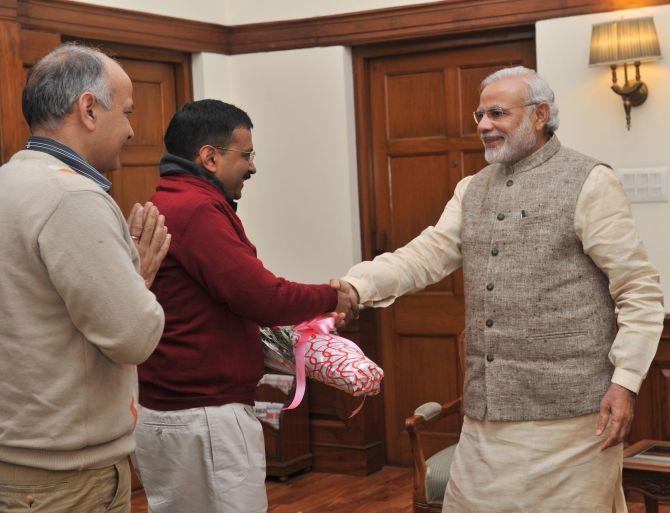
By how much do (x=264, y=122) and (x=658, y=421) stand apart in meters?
2.52

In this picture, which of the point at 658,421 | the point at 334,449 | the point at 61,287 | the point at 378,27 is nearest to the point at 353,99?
the point at 378,27

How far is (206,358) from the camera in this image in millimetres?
2443

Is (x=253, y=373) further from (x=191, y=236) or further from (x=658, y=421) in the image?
(x=658, y=421)

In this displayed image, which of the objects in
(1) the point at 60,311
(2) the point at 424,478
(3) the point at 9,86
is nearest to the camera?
(1) the point at 60,311

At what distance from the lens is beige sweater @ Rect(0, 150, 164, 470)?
6.03 ft

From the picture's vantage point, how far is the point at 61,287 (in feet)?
6.05

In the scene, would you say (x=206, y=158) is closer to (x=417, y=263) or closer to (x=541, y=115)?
(x=417, y=263)

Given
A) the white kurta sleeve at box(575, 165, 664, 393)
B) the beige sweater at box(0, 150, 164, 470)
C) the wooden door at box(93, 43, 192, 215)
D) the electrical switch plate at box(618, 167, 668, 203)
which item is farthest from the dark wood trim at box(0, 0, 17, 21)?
the electrical switch plate at box(618, 167, 668, 203)

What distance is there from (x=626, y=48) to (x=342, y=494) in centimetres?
247

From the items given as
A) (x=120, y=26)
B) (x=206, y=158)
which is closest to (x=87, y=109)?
(x=206, y=158)

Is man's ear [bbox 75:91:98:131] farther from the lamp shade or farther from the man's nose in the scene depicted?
the lamp shade

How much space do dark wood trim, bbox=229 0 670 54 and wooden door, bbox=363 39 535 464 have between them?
180 millimetres

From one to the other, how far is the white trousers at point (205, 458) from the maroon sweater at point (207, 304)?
0.04 meters

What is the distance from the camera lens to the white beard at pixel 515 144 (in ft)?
9.05
